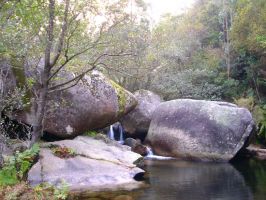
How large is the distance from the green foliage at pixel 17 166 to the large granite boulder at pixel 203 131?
1058 centimetres

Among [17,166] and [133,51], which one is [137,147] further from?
[17,166]

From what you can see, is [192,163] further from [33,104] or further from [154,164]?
[33,104]

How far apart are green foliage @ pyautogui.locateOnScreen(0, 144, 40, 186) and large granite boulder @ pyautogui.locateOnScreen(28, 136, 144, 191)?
8.14ft

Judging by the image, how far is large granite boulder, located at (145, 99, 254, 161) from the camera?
18312 mm

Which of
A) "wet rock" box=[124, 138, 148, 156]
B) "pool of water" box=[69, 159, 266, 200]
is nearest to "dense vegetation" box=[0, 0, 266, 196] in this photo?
"wet rock" box=[124, 138, 148, 156]

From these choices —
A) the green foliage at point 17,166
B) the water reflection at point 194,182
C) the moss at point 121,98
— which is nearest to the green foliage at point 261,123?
the water reflection at point 194,182

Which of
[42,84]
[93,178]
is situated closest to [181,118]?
[93,178]

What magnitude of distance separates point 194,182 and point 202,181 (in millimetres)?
356

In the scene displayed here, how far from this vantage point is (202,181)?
1373 centimetres

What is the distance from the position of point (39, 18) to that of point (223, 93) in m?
20.0

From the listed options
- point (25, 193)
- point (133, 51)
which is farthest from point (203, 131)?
point (25, 193)

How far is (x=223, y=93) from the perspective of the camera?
89.5ft

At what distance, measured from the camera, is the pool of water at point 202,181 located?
457 inches

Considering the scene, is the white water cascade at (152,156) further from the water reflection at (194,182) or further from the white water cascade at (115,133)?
the white water cascade at (115,133)
